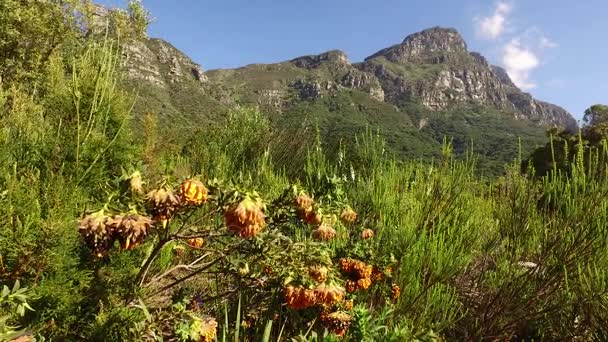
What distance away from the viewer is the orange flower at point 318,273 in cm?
207

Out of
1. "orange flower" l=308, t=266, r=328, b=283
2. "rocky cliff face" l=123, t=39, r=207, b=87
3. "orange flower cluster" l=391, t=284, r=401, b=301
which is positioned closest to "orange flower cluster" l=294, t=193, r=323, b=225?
"orange flower" l=308, t=266, r=328, b=283

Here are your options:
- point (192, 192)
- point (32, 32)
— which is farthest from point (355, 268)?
point (32, 32)

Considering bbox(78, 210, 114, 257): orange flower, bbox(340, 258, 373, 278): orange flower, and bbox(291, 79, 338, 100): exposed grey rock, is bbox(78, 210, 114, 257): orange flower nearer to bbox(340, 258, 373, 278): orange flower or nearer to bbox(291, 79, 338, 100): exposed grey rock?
bbox(340, 258, 373, 278): orange flower

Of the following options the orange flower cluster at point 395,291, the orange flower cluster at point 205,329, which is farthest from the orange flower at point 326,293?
the orange flower cluster at point 395,291

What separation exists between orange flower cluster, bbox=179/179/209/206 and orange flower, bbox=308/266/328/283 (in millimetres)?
701

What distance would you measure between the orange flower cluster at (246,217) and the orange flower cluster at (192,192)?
0.13m

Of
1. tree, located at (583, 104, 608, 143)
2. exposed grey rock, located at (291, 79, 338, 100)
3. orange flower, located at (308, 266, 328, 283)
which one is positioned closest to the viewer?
orange flower, located at (308, 266, 328, 283)

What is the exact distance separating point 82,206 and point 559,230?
3.44m

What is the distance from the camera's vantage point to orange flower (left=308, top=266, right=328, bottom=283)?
6.79 feet

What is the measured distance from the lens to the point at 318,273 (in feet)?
6.80

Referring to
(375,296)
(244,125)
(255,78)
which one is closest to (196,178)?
(375,296)

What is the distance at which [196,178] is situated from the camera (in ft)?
5.71

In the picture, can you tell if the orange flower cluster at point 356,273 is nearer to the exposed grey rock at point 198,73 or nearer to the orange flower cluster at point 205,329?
the orange flower cluster at point 205,329

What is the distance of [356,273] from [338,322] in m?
0.40
